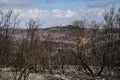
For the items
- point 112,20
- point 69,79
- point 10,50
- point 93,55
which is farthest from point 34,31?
point 93,55

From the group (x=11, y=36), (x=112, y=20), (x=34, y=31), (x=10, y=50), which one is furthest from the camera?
(x=112, y=20)

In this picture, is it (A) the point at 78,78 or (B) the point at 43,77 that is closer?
(B) the point at 43,77

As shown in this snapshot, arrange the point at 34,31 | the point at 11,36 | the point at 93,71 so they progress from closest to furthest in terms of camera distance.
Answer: the point at 34,31 < the point at 11,36 < the point at 93,71

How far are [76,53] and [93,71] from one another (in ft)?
8.99

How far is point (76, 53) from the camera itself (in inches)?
1478

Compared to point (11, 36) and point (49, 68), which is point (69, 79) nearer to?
point (11, 36)

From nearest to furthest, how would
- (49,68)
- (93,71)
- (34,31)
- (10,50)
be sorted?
(34,31) < (10,50) < (93,71) < (49,68)

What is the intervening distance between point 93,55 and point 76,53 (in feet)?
6.05

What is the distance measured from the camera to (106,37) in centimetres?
3538

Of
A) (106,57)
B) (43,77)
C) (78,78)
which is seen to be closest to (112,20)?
(106,57)

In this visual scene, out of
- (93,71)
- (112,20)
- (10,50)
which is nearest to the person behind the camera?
(10,50)

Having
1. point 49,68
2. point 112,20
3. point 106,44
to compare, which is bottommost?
point 49,68

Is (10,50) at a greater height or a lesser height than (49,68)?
greater

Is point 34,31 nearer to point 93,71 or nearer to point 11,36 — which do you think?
point 11,36
